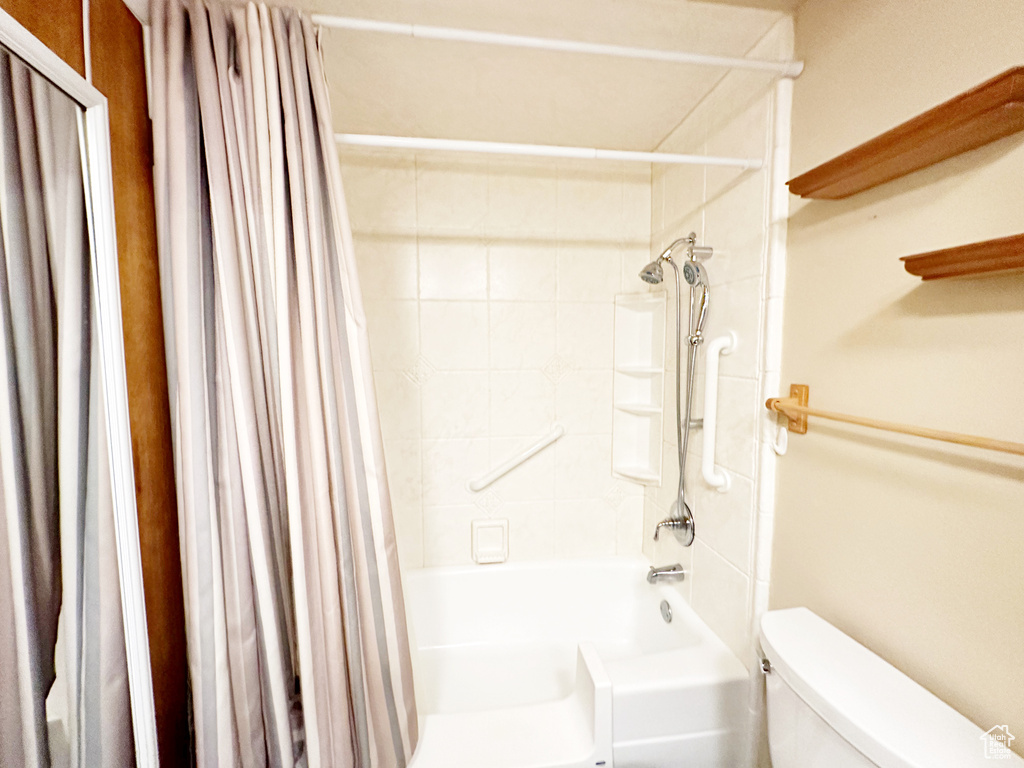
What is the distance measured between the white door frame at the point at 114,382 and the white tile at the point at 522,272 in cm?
119

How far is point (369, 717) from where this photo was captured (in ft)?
3.34

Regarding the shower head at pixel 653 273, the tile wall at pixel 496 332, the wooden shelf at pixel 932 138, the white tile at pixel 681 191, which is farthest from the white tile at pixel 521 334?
the wooden shelf at pixel 932 138

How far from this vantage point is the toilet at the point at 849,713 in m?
0.62

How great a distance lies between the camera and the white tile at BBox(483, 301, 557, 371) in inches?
71.9

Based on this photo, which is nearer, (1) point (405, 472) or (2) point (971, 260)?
(2) point (971, 260)

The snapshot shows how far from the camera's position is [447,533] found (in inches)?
73.9

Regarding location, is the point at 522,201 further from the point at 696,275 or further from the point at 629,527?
the point at 629,527

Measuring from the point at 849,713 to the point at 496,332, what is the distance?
146cm

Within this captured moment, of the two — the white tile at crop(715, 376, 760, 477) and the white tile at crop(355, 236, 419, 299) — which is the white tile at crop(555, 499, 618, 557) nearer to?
the white tile at crop(715, 376, 760, 477)

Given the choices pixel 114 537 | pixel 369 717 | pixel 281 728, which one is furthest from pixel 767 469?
pixel 114 537

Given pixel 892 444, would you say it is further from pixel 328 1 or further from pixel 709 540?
pixel 328 1

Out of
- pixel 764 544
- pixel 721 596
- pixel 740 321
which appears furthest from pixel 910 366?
pixel 721 596

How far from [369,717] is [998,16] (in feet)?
5.51

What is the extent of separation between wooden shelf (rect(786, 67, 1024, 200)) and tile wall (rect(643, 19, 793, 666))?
0.25m
